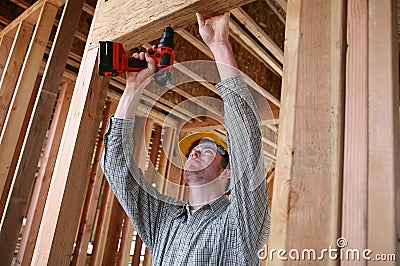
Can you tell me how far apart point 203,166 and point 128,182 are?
12.5 inches

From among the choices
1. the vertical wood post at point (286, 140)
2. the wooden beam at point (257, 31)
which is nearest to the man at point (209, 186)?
the vertical wood post at point (286, 140)

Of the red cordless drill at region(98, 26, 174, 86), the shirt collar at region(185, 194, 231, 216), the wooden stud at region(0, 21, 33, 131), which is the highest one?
the wooden stud at region(0, 21, 33, 131)

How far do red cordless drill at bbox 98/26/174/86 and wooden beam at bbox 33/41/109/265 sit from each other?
0.52ft

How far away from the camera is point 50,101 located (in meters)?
1.80

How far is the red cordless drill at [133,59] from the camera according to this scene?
43.2 inches

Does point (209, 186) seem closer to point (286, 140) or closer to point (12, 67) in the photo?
point (286, 140)

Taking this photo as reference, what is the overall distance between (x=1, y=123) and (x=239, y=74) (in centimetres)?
216

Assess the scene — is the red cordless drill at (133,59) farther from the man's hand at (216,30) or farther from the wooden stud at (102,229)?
the wooden stud at (102,229)

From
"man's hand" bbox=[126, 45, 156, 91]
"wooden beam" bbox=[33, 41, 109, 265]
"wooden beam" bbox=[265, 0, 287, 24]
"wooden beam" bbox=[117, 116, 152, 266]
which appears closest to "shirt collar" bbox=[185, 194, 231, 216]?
"wooden beam" bbox=[33, 41, 109, 265]

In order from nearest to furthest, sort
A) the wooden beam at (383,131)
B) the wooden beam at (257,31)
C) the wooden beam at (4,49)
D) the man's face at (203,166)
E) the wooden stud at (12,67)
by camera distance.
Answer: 1. the wooden beam at (383,131)
2. the man's face at (203,166)
3. the wooden beam at (257,31)
4. the wooden stud at (12,67)
5. the wooden beam at (4,49)

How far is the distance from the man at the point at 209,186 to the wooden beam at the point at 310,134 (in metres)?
0.26

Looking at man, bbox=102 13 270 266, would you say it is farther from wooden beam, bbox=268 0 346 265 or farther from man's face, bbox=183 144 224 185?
wooden beam, bbox=268 0 346 265

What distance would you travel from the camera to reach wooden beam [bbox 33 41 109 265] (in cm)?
112

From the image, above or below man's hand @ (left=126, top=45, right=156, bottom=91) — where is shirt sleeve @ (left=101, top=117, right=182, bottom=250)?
below
